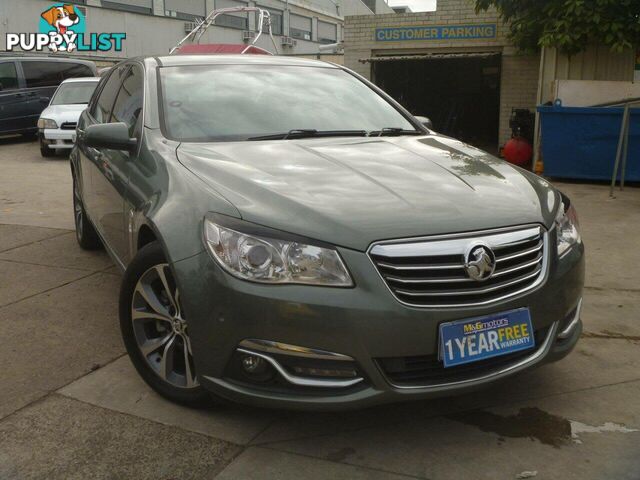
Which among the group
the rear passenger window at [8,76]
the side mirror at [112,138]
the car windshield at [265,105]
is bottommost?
the side mirror at [112,138]

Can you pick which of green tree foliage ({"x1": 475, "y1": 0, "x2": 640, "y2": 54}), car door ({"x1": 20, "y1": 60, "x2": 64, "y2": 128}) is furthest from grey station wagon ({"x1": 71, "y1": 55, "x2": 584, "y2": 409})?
car door ({"x1": 20, "y1": 60, "x2": 64, "y2": 128})

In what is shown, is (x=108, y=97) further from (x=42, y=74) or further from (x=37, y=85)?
(x=42, y=74)

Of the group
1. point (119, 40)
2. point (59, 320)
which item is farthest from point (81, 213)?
point (119, 40)

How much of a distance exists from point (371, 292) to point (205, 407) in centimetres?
97

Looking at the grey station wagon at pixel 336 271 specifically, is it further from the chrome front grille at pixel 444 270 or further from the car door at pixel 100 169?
the car door at pixel 100 169

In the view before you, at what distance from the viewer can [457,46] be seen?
1460cm

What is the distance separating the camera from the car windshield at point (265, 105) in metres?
3.66

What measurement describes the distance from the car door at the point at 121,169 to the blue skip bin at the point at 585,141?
6.29m

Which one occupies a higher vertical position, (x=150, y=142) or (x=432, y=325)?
(x=150, y=142)

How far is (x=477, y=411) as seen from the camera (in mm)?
3029

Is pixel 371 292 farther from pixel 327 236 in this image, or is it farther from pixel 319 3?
pixel 319 3

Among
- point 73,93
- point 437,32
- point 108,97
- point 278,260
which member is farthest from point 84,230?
point 437,32

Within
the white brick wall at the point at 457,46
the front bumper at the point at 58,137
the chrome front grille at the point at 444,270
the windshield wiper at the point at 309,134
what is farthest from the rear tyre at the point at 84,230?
the white brick wall at the point at 457,46

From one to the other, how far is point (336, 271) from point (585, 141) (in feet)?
24.9
